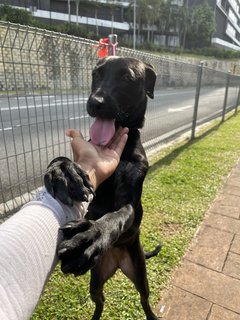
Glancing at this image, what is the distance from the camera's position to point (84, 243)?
1.38 metres

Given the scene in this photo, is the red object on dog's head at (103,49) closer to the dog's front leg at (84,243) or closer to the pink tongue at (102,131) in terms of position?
the pink tongue at (102,131)

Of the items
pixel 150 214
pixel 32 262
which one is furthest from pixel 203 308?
pixel 32 262

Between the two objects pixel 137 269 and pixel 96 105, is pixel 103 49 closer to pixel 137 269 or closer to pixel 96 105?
pixel 96 105

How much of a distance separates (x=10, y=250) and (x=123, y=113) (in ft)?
5.31

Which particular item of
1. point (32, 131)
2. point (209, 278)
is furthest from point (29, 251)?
point (32, 131)

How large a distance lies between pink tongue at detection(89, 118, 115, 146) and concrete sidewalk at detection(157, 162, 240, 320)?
160cm

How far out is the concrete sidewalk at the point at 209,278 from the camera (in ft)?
8.79

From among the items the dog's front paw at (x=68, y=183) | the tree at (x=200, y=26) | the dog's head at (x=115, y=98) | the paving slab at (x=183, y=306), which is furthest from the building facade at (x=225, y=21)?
the dog's front paw at (x=68, y=183)

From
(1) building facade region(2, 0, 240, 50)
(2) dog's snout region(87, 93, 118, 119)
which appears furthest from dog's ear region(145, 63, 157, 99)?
(1) building facade region(2, 0, 240, 50)

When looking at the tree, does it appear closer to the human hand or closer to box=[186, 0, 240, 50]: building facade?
box=[186, 0, 240, 50]: building facade

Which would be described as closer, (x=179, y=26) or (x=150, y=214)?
(x=150, y=214)

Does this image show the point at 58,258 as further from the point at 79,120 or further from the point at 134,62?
the point at 79,120

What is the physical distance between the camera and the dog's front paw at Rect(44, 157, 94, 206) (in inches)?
57.6

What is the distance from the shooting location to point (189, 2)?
297 feet
